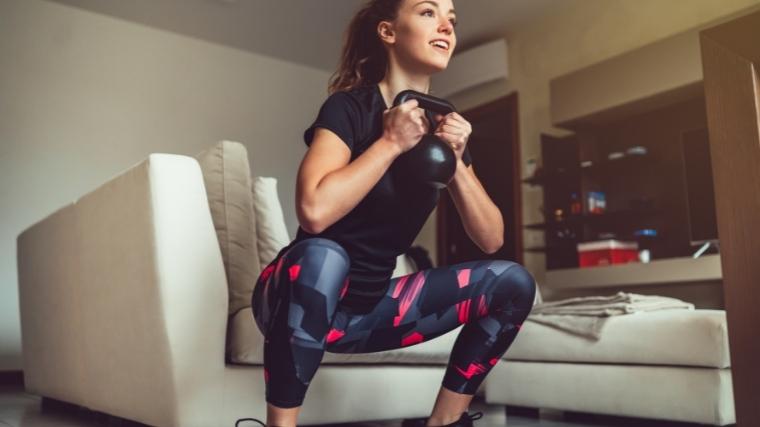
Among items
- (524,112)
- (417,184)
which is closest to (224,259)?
(417,184)

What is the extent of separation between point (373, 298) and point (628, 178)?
10.9 ft

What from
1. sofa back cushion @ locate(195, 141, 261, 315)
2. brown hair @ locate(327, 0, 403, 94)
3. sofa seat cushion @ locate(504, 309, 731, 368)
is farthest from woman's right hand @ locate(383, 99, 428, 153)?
sofa seat cushion @ locate(504, 309, 731, 368)

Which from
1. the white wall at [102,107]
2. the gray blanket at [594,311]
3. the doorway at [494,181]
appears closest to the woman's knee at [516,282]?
the gray blanket at [594,311]

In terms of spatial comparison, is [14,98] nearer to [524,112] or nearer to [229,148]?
[229,148]

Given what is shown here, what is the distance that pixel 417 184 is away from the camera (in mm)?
1172

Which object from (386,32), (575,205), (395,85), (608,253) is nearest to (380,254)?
(395,85)

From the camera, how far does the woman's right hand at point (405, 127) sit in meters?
1.11

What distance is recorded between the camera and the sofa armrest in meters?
1.53

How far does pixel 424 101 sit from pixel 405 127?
0.11 meters

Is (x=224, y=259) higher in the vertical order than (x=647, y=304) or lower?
higher

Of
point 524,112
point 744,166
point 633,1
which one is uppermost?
point 633,1

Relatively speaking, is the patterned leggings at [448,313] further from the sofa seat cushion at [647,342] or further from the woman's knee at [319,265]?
the sofa seat cushion at [647,342]

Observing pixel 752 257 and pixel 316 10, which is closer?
pixel 752 257

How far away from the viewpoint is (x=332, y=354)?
1.71 meters
